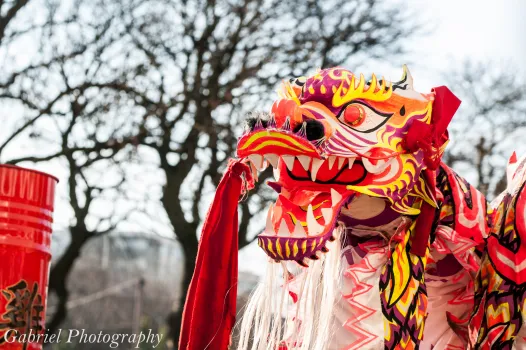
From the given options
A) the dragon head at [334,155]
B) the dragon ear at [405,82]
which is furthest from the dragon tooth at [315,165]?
the dragon ear at [405,82]

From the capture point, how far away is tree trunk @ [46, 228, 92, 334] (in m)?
7.98

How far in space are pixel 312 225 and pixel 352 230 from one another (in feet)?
1.29

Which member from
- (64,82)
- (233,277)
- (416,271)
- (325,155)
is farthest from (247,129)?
(64,82)

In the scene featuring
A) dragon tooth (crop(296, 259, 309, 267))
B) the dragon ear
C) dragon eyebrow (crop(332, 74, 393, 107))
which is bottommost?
dragon tooth (crop(296, 259, 309, 267))

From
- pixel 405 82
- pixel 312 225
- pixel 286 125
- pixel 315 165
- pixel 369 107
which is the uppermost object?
pixel 405 82

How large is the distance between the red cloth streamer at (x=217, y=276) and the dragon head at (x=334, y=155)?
6.6 inches

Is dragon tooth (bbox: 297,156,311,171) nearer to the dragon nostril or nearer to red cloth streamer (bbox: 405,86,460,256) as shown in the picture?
the dragon nostril

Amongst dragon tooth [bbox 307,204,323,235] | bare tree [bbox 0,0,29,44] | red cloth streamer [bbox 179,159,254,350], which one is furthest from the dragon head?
bare tree [bbox 0,0,29,44]

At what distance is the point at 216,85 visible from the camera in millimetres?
8383

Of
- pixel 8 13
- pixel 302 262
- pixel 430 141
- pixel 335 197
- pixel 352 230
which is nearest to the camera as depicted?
pixel 302 262

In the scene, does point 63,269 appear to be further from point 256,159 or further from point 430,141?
point 430,141

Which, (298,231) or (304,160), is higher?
(304,160)

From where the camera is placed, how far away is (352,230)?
2916 mm

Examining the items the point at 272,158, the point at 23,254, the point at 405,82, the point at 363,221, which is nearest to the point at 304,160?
the point at 272,158
